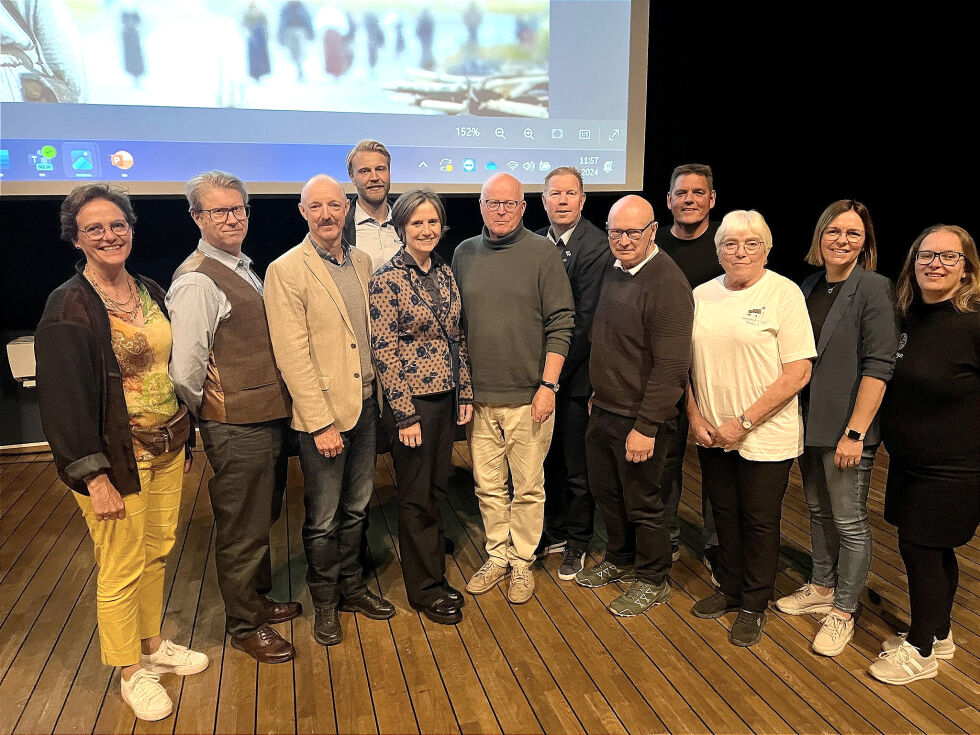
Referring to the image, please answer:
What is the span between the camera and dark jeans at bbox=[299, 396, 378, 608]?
236 centimetres

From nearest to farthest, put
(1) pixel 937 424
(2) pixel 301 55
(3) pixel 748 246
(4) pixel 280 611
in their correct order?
(1) pixel 937 424
(3) pixel 748 246
(4) pixel 280 611
(2) pixel 301 55

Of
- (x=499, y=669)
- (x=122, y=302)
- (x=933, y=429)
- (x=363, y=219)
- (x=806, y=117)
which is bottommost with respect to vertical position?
(x=499, y=669)

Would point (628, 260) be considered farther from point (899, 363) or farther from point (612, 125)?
point (612, 125)

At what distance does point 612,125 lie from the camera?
4422mm

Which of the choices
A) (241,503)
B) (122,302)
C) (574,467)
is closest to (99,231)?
(122,302)

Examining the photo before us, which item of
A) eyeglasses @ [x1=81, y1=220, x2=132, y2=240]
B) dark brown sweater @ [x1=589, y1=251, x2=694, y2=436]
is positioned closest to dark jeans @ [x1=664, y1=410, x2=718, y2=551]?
dark brown sweater @ [x1=589, y1=251, x2=694, y2=436]

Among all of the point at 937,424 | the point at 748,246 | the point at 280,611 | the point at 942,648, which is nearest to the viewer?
the point at 937,424

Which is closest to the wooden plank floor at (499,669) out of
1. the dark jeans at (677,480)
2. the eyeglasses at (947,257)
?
the dark jeans at (677,480)

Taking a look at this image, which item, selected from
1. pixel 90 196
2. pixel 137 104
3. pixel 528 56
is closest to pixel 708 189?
pixel 528 56

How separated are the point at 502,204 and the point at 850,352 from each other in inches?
50.0

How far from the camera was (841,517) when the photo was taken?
2363 millimetres

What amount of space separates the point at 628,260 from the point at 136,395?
5.34ft

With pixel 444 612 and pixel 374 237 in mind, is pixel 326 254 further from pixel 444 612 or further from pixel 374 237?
pixel 444 612

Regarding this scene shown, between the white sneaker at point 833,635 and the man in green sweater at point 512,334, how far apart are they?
3.43 feet
